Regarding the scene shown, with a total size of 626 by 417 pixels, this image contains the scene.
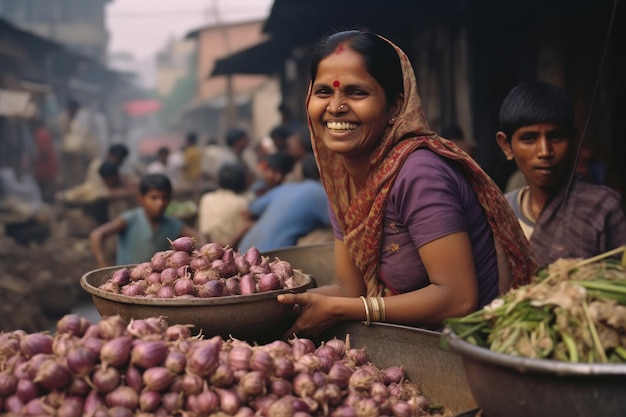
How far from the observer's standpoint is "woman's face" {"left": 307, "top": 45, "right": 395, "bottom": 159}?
229cm

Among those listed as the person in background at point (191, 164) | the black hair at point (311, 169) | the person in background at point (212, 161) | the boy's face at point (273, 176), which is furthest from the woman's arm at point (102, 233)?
the person in background at point (191, 164)

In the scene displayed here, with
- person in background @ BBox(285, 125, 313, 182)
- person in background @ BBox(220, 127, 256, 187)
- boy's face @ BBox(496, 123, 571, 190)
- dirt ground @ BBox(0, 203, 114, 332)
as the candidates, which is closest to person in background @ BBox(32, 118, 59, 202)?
dirt ground @ BBox(0, 203, 114, 332)

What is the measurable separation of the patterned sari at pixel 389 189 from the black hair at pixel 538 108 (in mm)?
889

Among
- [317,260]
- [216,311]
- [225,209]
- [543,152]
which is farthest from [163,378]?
[225,209]

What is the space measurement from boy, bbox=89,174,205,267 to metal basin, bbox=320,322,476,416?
11.7 feet

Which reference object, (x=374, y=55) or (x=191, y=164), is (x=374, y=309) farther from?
(x=191, y=164)

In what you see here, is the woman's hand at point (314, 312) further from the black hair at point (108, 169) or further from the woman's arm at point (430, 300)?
the black hair at point (108, 169)

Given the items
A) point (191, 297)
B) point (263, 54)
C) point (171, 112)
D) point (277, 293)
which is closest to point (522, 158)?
point (277, 293)

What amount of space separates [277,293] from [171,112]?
207 feet

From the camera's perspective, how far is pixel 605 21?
5.60m

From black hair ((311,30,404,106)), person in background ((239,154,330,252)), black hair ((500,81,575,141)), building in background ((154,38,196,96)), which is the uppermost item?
building in background ((154,38,196,96))

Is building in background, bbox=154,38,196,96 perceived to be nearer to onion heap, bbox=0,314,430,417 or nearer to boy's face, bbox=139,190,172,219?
boy's face, bbox=139,190,172,219

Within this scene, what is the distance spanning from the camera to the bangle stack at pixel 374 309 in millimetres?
2193

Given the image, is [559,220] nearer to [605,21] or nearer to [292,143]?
[605,21]
